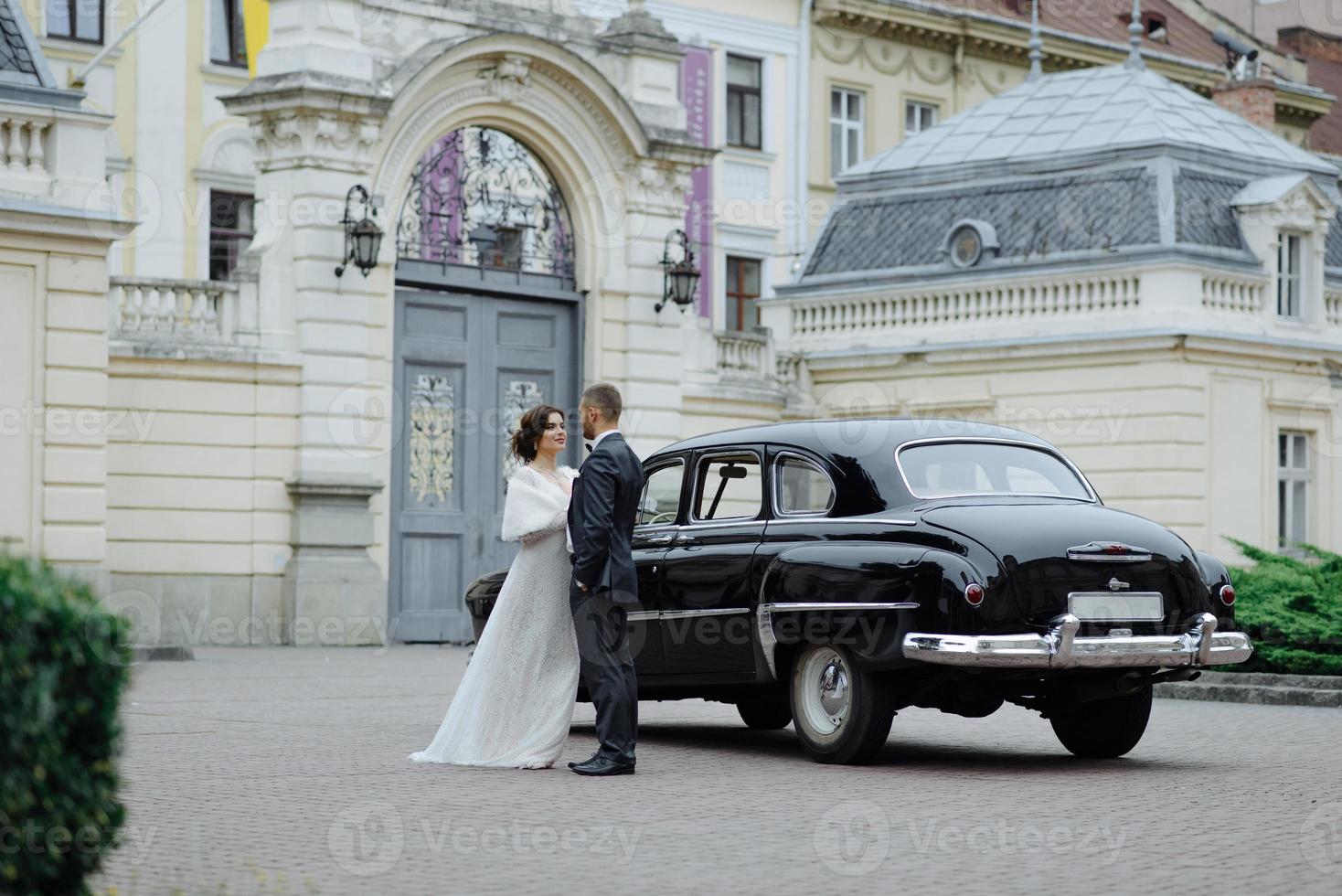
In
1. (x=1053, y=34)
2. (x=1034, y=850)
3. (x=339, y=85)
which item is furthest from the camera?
(x=1053, y=34)

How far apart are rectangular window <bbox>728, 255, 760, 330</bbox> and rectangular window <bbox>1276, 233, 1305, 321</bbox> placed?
1262 cm

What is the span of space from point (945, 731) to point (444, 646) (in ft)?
36.5

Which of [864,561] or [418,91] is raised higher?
[418,91]

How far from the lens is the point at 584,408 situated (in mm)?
11359

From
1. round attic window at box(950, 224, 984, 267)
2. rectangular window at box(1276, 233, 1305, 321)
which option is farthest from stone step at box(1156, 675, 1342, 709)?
round attic window at box(950, 224, 984, 267)

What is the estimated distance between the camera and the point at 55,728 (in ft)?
18.6

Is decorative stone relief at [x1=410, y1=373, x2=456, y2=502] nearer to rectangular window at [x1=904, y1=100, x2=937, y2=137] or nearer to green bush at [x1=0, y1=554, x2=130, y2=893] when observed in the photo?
rectangular window at [x1=904, y1=100, x2=937, y2=137]

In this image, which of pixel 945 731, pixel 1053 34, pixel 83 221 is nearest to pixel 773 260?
pixel 1053 34

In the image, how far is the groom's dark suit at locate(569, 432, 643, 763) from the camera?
35.7 ft

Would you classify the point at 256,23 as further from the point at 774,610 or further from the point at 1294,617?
the point at 774,610

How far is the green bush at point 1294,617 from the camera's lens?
16344mm

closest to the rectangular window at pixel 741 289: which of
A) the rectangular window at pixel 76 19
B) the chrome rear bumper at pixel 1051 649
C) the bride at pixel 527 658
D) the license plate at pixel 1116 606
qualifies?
the rectangular window at pixel 76 19

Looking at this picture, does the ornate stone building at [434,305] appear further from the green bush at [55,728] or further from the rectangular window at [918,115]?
the green bush at [55,728]

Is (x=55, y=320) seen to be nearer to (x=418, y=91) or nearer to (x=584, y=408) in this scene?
(x=418, y=91)
